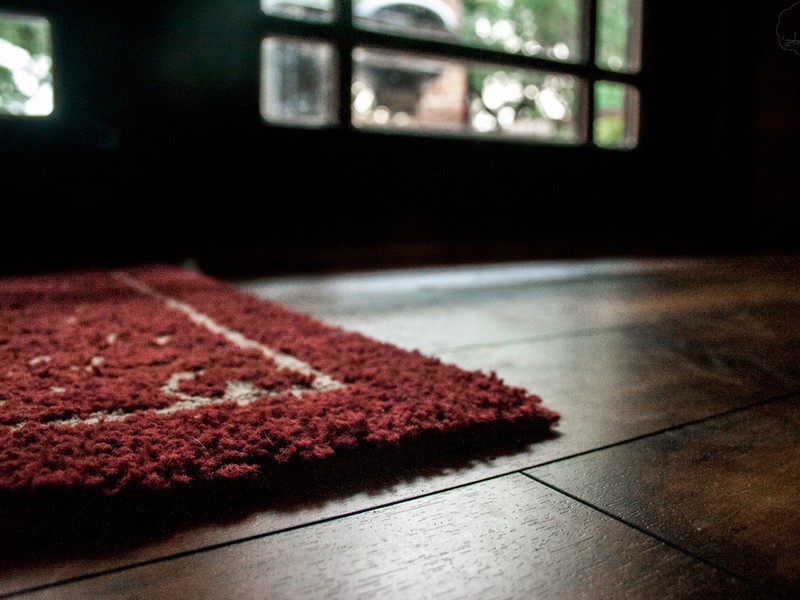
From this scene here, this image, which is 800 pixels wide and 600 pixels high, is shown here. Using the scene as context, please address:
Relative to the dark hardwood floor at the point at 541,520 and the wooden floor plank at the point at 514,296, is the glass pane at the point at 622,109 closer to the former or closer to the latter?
the wooden floor plank at the point at 514,296

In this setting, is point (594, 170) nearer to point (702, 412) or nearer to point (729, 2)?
point (729, 2)

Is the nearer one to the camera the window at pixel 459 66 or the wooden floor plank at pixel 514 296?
the wooden floor plank at pixel 514 296

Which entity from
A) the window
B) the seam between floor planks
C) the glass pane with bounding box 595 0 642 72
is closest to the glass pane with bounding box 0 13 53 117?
the window

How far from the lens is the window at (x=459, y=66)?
3.00 metres

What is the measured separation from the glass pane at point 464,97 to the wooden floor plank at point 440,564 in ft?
12.4

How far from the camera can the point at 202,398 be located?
94 cm

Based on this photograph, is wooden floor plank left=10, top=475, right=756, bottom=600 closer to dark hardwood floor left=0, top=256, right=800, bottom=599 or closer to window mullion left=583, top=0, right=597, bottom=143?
dark hardwood floor left=0, top=256, right=800, bottom=599

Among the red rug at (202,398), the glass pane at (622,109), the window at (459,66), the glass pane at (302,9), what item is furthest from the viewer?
the glass pane at (622,109)

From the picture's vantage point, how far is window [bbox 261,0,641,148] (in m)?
3.00

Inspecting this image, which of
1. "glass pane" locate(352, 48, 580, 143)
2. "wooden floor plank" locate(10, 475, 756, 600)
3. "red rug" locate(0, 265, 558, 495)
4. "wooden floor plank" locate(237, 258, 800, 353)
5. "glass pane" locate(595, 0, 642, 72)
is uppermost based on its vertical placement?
"glass pane" locate(595, 0, 642, 72)

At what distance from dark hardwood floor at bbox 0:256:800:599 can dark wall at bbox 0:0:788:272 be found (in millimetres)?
1829

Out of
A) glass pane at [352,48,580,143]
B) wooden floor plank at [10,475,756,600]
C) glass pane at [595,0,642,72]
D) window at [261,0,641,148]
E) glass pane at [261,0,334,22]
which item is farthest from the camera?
glass pane at [352,48,580,143]

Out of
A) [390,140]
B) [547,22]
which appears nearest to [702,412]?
[390,140]

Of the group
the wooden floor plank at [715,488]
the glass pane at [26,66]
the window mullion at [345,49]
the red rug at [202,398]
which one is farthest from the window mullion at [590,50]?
the wooden floor plank at [715,488]
